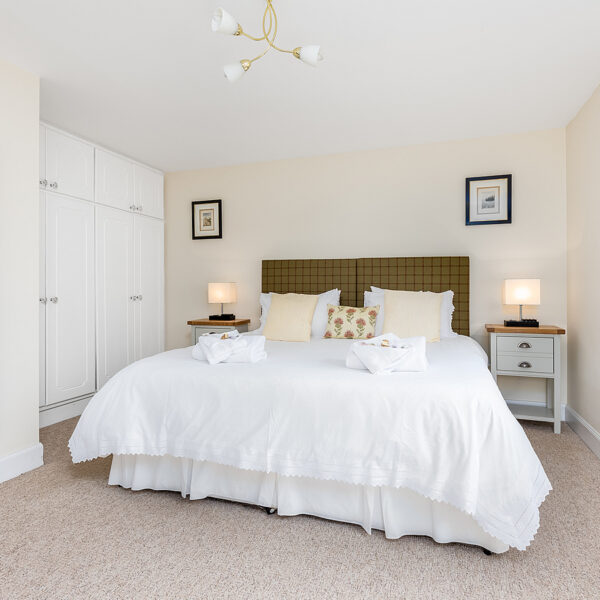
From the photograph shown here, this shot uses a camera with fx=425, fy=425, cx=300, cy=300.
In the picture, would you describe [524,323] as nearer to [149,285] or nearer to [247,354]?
[247,354]

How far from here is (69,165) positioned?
3674mm

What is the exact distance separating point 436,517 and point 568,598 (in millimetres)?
504

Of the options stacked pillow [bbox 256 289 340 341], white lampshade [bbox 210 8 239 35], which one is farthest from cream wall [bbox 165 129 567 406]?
white lampshade [bbox 210 8 239 35]

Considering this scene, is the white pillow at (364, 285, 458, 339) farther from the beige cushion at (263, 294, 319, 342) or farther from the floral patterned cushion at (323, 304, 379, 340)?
the beige cushion at (263, 294, 319, 342)

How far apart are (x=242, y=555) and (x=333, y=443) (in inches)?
23.4

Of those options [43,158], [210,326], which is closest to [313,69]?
[43,158]

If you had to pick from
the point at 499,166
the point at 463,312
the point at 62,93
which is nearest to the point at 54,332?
the point at 62,93

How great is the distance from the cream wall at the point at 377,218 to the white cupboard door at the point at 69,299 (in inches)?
46.8

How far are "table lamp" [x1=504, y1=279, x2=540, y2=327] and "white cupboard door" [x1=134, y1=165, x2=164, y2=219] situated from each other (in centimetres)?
368

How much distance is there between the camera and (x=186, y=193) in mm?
4922

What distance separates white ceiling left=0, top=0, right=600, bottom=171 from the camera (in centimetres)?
213

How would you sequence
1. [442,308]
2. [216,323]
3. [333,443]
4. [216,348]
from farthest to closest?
[216,323], [442,308], [216,348], [333,443]

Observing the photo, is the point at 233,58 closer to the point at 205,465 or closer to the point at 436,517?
the point at 205,465

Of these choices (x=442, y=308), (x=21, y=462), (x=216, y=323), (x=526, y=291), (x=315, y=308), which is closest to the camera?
(x=21, y=462)
